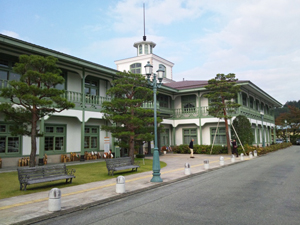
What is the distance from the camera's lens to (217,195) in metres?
7.76

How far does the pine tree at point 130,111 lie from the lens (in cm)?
1480

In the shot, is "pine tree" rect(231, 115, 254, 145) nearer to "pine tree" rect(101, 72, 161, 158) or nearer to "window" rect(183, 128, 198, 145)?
"window" rect(183, 128, 198, 145)

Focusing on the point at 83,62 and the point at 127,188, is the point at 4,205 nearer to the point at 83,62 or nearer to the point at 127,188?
the point at 127,188

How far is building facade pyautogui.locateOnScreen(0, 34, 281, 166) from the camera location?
15336 mm

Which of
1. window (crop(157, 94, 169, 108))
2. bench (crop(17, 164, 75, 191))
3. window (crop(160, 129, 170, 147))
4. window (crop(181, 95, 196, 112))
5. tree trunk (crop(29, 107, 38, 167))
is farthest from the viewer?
window (crop(181, 95, 196, 112))

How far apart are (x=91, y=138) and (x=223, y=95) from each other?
11.8m

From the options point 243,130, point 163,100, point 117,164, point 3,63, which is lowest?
point 117,164

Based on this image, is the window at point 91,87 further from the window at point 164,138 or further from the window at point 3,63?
the window at point 164,138

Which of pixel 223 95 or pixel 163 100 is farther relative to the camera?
pixel 163 100

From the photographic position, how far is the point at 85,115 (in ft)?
60.6

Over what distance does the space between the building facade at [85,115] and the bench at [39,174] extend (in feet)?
22.3

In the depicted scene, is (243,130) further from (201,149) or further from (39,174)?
(39,174)

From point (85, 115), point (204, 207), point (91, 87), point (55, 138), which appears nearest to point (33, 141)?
point (55, 138)

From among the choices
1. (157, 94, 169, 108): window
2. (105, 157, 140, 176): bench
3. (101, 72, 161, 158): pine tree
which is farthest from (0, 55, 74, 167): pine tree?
(157, 94, 169, 108): window
